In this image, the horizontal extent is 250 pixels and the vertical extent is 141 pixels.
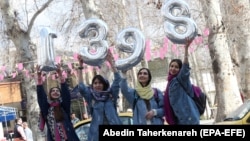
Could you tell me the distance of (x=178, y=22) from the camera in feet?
22.0

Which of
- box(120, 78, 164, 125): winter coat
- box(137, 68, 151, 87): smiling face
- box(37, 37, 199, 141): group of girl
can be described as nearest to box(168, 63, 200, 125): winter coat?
box(37, 37, 199, 141): group of girl

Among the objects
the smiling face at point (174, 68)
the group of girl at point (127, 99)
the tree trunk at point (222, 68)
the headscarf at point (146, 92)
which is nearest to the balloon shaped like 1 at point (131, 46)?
the group of girl at point (127, 99)

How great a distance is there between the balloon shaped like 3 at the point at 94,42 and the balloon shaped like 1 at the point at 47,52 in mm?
420

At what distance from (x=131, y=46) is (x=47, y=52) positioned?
118 centimetres

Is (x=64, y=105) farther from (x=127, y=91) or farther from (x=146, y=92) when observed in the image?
(x=146, y=92)

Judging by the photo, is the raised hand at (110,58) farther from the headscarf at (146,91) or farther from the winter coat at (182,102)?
the winter coat at (182,102)

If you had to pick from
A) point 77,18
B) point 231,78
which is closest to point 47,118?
point 231,78

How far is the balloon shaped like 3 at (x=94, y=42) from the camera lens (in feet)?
22.6

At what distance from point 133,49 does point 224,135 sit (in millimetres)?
2061

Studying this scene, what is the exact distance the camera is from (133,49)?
6801 millimetres

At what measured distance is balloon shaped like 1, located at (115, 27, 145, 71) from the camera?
674cm

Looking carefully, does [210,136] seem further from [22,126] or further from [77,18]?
[77,18]

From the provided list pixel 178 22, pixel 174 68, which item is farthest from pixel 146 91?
pixel 178 22

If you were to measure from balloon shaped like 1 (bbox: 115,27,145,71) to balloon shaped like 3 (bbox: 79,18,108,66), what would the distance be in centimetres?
23
